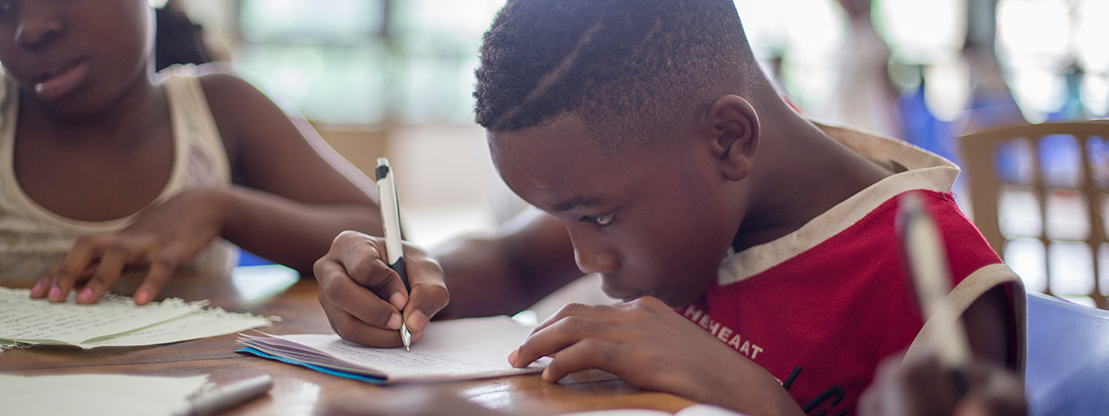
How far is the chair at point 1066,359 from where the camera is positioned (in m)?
0.51

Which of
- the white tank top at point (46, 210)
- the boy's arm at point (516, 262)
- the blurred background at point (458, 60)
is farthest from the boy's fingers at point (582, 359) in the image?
the blurred background at point (458, 60)

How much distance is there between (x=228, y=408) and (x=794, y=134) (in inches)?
22.3

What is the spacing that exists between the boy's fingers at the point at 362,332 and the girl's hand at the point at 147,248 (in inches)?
11.3

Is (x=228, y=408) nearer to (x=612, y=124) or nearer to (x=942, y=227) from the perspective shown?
(x=612, y=124)

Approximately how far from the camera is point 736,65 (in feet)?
2.23

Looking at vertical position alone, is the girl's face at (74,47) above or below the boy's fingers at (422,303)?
above

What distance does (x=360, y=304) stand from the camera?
0.59 m

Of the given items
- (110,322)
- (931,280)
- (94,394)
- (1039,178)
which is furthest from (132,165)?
(1039,178)

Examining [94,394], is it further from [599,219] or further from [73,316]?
[599,219]

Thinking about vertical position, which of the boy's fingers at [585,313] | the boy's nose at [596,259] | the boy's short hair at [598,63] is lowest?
the boy's fingers at [585,313]

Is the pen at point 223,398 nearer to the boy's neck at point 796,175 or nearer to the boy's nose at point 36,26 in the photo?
the boy's neck at point 796,175

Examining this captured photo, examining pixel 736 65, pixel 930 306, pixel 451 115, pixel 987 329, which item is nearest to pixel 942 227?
pixel 987 329

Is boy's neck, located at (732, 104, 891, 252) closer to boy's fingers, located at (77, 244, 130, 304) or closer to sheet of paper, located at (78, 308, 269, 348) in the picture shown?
sheet of paper, located at (78, 308, 269, 348)

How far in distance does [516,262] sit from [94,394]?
0.61 meters
